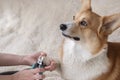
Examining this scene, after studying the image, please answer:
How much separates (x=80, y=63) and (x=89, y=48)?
0.09 metres

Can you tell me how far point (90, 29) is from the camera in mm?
1318

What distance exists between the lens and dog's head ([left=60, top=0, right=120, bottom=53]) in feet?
4.27

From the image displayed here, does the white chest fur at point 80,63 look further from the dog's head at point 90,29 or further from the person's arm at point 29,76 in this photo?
the person's arm at point 29,76

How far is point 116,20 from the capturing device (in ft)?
4.24

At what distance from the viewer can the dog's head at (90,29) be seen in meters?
1.30

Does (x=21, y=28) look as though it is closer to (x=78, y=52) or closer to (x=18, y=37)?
(x=18, y=37)

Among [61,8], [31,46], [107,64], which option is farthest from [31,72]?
[61,8]

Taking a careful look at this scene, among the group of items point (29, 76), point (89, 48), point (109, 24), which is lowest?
point (29, 76)

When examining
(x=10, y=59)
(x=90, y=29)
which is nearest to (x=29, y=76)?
(x=10, y=59)

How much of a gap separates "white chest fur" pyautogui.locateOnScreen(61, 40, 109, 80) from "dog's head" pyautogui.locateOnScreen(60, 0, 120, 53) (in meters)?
0.04

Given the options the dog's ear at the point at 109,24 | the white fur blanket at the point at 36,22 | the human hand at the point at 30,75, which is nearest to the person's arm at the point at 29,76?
the human hand at the point at 30,75

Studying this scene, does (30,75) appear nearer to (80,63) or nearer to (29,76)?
(29,76)

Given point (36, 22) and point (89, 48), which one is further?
point (36, 22)

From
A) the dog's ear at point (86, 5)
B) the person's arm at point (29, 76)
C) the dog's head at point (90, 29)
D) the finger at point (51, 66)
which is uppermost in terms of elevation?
the dog's ear at point (86, 5)
